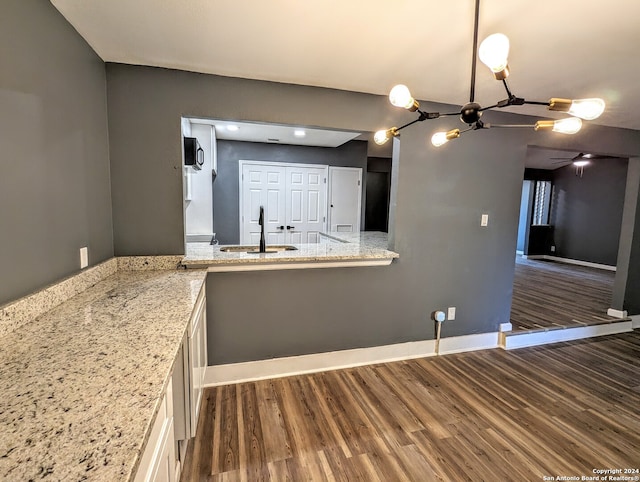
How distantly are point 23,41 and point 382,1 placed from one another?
1513 mm

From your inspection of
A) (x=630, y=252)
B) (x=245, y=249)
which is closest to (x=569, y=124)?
(x=245, y=249)

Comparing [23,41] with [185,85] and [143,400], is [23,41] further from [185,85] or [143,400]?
[143,400]

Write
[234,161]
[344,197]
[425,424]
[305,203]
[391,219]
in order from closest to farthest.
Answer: [425,424] → [391,219] → [234,161] → [305,203] → [344,197]

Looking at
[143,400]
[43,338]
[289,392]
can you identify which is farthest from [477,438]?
[43,338]

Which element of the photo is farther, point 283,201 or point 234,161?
point 283,201

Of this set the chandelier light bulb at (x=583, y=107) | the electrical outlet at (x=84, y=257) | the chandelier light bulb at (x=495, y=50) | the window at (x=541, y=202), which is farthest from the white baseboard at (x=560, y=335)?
the window at (x=541, y=202)

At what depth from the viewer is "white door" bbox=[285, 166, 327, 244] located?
545cm

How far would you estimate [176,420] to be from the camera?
1511 mm

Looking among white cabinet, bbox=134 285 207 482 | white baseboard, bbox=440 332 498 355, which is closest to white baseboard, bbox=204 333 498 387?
white baseboard, bbox=440 332 498 355

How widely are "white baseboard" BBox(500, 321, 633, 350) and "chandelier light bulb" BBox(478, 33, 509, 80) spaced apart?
288cm

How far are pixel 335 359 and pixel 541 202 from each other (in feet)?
26.1

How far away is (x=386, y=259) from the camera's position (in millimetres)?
2736

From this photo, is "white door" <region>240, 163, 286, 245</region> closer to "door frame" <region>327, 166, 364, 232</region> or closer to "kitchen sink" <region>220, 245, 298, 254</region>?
"door frame" <region>327, 166, 364, 232</region>

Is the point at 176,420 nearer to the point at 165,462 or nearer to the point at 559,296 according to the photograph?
the point at 165,462
